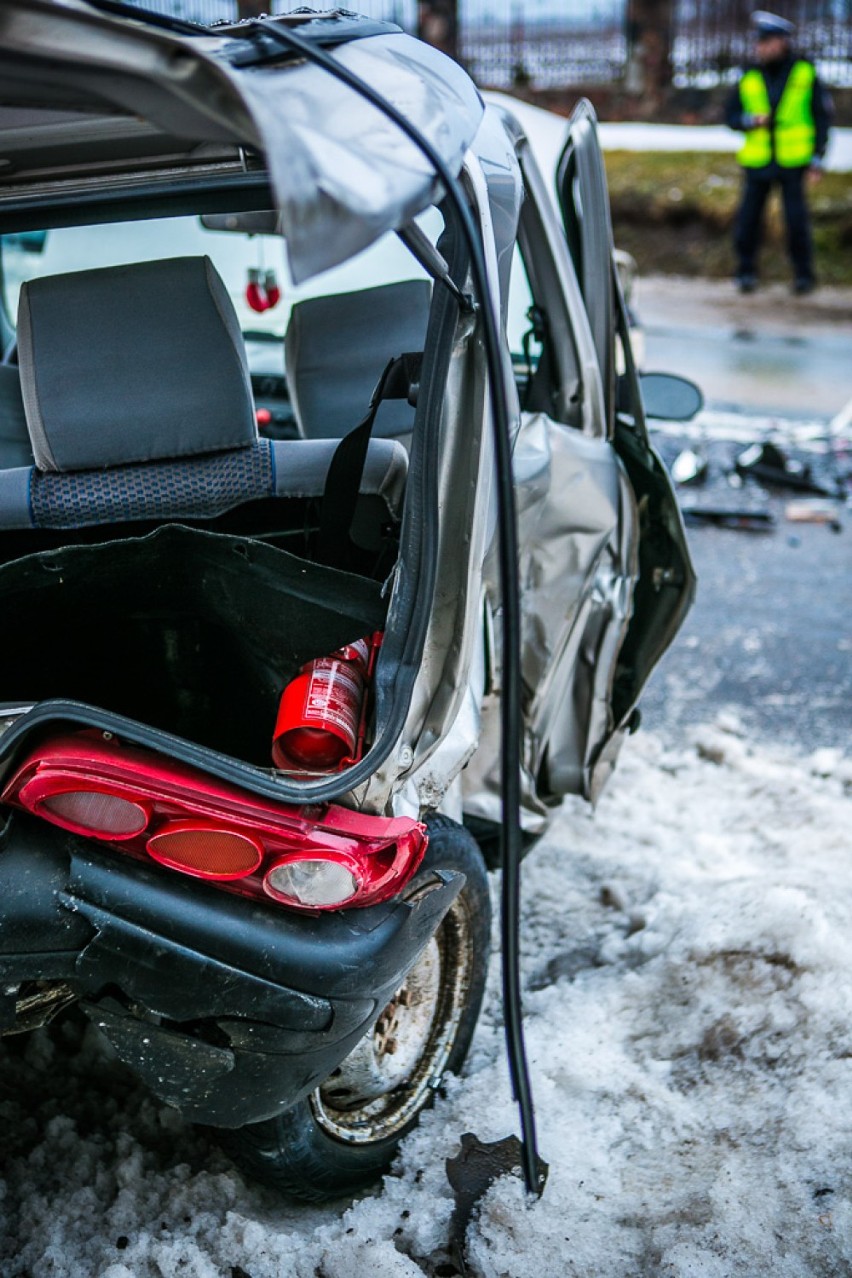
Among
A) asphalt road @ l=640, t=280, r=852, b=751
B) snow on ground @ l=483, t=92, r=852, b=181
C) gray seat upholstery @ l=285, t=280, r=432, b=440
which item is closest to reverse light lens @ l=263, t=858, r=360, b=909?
gray seat upholstery @ l=285, t=280, r=432, b=440

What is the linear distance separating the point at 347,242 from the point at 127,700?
1.35 meters

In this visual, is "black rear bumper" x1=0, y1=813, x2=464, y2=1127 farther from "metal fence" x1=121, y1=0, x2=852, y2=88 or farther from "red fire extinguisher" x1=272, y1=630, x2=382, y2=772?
"metal fence" x1=121, y1=0, x2=852, y2=88

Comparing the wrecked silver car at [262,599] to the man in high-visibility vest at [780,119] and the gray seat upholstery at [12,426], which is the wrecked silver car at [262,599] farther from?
the man in high-visibility vest at [780,119]

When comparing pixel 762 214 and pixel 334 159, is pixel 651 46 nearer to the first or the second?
pixel 762 214

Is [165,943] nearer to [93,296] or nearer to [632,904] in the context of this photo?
[93,296]

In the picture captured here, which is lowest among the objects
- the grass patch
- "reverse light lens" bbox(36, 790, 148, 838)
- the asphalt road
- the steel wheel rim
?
the grass patch

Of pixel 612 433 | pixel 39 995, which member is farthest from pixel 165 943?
pixel 612 433

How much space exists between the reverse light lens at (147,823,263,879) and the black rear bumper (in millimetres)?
40

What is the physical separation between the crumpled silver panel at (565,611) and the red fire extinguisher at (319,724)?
0.84 m

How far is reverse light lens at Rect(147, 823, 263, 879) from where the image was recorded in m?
1.97

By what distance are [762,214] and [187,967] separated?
12.4 meters

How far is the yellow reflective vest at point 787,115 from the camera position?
462 inches

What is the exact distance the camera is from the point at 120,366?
2.59m

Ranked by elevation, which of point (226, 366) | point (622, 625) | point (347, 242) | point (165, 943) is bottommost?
point (622, 625)
